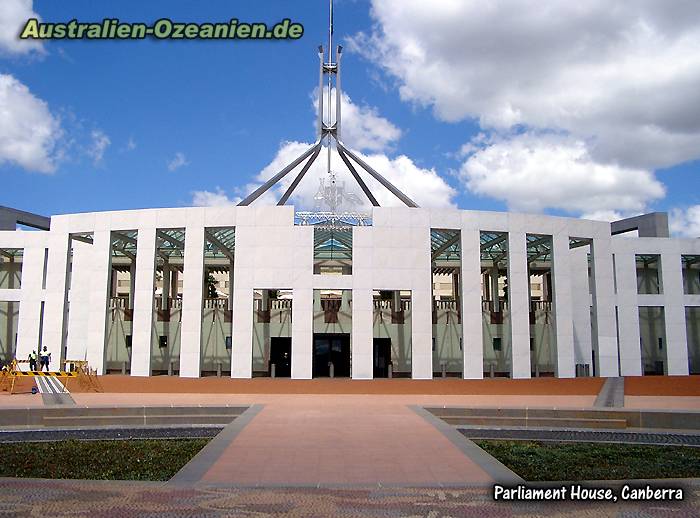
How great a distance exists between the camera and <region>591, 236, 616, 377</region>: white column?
32.0 meters

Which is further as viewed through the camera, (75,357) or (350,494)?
(75,357)

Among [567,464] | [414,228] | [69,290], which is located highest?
[414,228]

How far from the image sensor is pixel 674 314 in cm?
3612

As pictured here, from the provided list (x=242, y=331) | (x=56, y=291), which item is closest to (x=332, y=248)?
Result: (x=242, y=331)

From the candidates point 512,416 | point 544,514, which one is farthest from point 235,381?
point 544,514

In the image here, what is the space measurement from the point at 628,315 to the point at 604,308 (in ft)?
12.8

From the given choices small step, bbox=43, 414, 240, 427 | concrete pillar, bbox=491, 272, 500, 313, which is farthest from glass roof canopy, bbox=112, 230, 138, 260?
concrete pillar, bbox=491, 272, 500, 313

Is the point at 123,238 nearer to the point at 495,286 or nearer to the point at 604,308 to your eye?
the point at 495,286

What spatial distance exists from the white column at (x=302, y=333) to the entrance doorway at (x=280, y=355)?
9.09 metres

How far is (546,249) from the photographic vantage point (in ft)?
127

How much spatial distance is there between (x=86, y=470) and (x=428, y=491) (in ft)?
19.4

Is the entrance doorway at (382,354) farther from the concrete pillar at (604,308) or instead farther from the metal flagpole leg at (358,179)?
the concrete pillar at (604,308)

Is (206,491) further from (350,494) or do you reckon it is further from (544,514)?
(544,514)

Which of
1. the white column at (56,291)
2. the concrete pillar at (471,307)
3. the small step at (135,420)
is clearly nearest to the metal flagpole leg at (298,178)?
the concrete pillar at (471,307)
